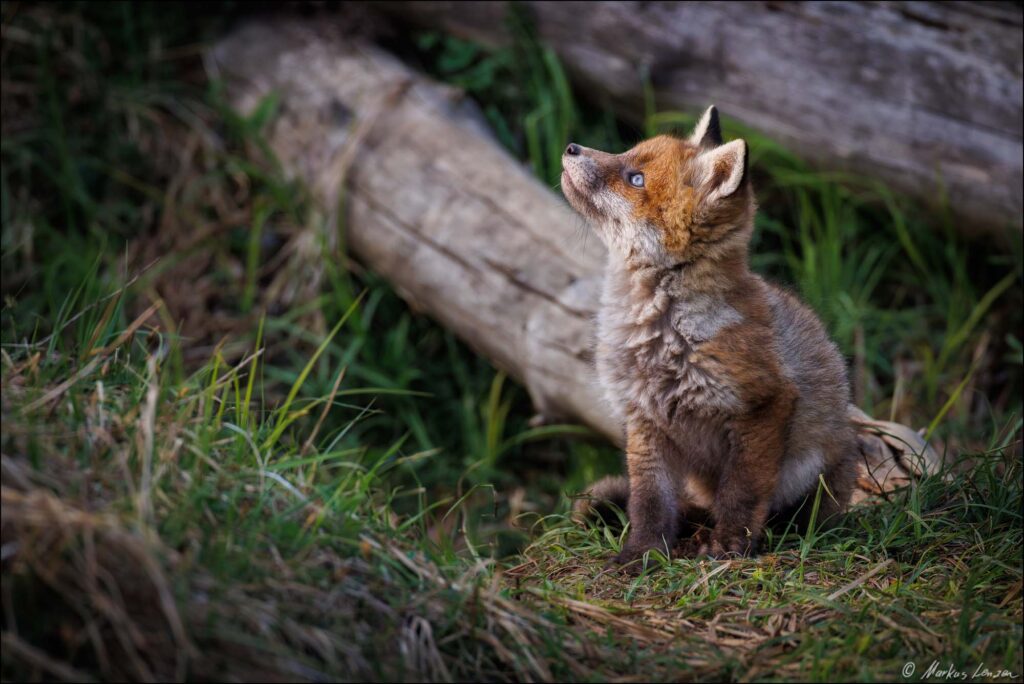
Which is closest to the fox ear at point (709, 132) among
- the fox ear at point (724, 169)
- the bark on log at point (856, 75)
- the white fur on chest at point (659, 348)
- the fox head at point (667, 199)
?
the fox head at point (667, 199)

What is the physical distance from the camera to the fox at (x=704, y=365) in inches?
154

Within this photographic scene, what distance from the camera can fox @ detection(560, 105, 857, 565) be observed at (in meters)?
3.91

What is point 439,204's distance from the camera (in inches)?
232

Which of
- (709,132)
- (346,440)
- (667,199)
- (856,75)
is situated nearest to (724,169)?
(667,199)

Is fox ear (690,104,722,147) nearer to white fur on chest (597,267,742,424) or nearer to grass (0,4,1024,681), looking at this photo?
white fur on chest (597,267,742,424)

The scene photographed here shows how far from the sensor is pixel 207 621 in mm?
2504

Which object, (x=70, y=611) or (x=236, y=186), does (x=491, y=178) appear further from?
(x=70, y=611)

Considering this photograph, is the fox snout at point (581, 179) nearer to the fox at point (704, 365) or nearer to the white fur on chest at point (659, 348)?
the fox at point (704, 365)

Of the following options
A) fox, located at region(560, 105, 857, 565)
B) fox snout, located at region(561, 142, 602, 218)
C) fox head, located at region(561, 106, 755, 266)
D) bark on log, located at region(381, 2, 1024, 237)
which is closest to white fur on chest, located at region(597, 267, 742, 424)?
fox, located at region(560, 105, 857, 565)

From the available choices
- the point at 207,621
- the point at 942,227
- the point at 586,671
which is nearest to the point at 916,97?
the point at 942,227

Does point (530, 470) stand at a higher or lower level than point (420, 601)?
lower

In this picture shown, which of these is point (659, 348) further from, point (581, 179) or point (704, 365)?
point (581, 179)

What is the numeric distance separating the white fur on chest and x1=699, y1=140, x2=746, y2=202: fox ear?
0.38 meters

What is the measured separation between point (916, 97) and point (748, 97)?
2.94 feet
